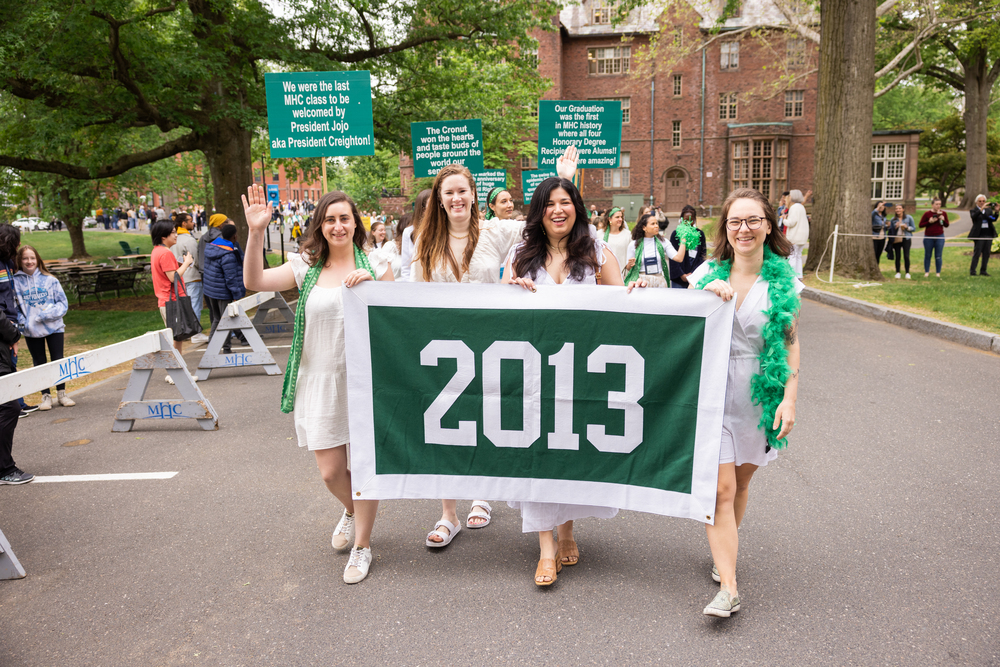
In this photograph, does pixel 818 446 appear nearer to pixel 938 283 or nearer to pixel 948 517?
pixel 948 517

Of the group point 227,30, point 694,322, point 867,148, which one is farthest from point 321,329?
point 867,148

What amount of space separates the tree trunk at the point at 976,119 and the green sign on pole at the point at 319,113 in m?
33.6

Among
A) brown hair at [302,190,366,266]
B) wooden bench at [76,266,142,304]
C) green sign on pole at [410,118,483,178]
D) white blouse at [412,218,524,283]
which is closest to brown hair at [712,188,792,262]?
white blouse at [412,218,524,283]

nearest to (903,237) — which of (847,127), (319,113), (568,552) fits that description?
(847,127)

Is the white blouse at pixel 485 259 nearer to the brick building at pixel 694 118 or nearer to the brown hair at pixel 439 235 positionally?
the brown hair at pixel 439 235

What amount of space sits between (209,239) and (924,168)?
53.4m

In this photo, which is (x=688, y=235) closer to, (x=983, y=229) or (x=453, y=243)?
(x=453, y=243)

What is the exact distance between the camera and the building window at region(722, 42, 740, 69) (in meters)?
46.7

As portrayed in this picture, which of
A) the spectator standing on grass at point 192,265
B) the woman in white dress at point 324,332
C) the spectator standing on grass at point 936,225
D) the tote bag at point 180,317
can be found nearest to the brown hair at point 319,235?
the woman in white dress at point 324,332

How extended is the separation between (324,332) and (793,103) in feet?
167

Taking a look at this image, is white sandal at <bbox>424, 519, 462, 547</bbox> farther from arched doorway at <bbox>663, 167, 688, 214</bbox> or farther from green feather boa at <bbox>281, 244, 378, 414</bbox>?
arched doorway at <bbox>663, 167, 688, 214</bbox>

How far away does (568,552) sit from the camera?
384cm

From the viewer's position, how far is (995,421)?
6098 millimetres

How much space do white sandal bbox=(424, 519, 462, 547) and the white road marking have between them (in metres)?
2.43
